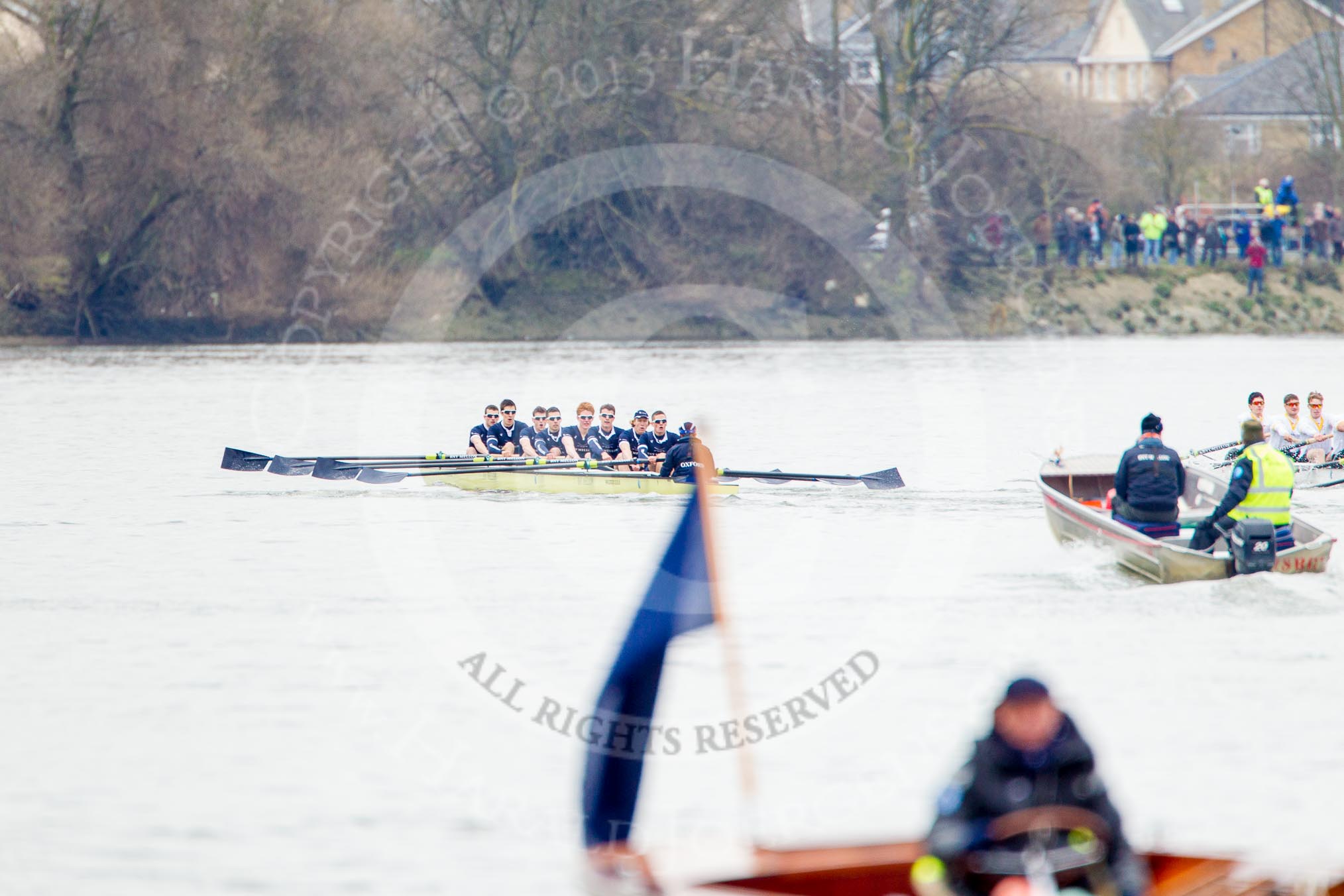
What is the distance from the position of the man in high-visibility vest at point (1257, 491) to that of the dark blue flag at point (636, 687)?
27.0 feet

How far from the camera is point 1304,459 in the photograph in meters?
23.8

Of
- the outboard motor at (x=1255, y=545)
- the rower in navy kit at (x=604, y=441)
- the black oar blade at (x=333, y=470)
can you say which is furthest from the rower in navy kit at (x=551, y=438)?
the outboard motor at (x=1255, y=545)

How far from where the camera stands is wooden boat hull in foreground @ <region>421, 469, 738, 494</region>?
22.8 meters

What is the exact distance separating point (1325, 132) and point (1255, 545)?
48.3 metres

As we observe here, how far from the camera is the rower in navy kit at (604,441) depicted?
24.0 m

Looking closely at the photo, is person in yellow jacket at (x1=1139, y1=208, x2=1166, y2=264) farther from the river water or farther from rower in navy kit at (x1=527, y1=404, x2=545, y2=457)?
rower in navy kit at (x1=527, y1=404, x2=545, y2=457)

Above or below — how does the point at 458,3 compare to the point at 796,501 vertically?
above

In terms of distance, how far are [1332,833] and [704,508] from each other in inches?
162

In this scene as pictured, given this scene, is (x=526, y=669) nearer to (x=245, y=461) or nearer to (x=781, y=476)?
(x=781, y=476)

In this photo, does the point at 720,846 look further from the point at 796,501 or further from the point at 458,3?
the point at 458,3

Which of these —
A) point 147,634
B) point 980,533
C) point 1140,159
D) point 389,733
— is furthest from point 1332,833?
point 1140,159

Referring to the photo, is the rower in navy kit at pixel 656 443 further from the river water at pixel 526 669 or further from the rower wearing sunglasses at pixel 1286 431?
the rower wearing sunglasses at pixel 1286 431

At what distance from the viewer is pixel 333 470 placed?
25.4 meters

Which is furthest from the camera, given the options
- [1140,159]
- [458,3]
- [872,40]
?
[1140,159]
